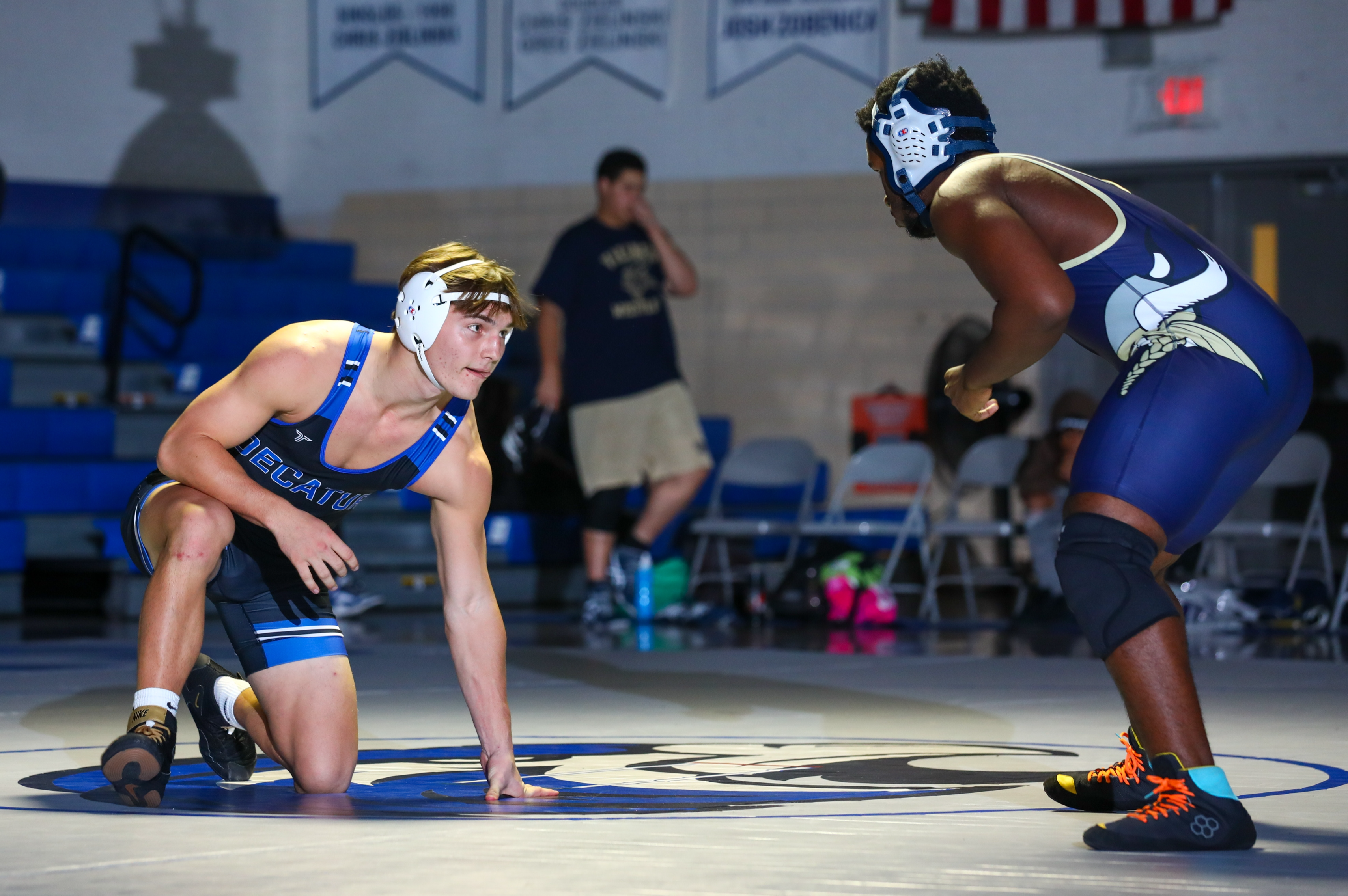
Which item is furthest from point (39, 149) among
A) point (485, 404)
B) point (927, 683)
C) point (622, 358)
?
point (927, 683)

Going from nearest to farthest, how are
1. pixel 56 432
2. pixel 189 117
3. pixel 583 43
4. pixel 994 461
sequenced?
pixel 994 461 → pixel 56 432 → pixel 583 43 → pixel 189 117

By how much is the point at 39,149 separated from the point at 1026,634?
24.9 ft

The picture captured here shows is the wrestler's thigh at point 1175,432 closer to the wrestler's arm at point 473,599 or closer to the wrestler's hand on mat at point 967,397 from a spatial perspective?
the wrestler's hand on mat at point 967,397

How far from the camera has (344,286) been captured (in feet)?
38.0

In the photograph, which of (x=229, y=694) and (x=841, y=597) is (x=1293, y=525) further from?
(x=229, y=694)

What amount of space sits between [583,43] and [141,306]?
332cm

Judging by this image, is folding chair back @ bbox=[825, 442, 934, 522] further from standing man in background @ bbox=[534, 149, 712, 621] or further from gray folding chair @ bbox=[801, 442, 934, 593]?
standing man in background @ bbox=[534, 149, 712, 621]

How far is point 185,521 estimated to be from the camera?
11.0ft

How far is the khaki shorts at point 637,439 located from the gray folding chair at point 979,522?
49.3 inches

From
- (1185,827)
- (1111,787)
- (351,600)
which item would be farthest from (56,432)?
(1185,827)

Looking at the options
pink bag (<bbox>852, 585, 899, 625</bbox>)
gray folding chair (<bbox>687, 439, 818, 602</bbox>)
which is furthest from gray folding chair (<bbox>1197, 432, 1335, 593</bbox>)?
gray folding chair (<bbox>687, 439, 818, 602</bbox>)

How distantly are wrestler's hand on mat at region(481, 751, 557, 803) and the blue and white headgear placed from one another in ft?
3.87

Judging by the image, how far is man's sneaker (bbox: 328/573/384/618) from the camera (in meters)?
8.55

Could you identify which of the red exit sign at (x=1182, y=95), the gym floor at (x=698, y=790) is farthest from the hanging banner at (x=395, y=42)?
the gym floor at (x=698, y=790)
